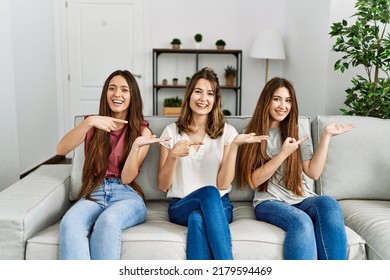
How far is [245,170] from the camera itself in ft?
6.55

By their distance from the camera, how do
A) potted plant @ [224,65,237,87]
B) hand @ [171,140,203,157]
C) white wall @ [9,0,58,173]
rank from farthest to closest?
potted plant @ [224,65,237,87]
white wall @ [9,0,58,173]
hand @ [171,140,203,157]

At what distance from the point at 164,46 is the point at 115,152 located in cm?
341

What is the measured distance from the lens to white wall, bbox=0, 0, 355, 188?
3367mm

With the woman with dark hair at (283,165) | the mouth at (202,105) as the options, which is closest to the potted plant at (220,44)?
the woman with dark hair at (283,165)

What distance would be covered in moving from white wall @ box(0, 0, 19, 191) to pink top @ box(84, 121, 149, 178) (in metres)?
1.46

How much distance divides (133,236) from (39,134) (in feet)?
10.4

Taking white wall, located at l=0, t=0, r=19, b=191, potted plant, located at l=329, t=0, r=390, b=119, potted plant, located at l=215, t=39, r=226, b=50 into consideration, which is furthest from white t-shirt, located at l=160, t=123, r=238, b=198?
potted plant, located at l=215, t=39, r=226, b=50

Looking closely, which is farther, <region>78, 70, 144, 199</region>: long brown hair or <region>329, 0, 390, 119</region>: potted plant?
<region>329, 0, 390, 119</region>: potted plant

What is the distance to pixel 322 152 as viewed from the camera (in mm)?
1959

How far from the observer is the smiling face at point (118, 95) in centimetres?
199

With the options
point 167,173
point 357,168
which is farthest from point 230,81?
point 167,173

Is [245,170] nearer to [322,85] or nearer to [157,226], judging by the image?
[157,226]

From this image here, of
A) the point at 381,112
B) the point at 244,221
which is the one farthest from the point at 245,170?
the point at 381,112

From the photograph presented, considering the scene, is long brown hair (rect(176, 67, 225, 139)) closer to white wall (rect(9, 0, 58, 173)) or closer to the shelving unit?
A: white wall (rect(9, 0, 58, 173))
